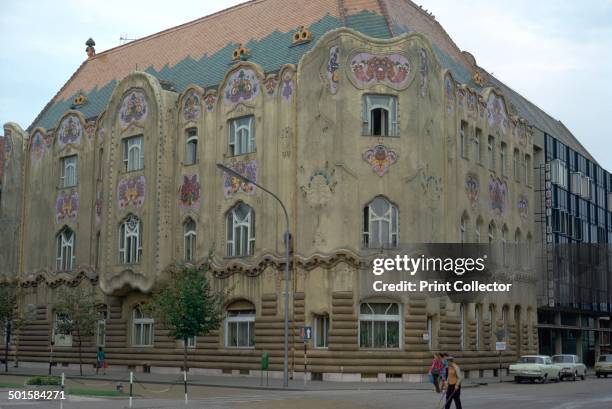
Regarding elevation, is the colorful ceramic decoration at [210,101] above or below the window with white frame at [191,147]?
above

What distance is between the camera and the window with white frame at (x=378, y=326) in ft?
144

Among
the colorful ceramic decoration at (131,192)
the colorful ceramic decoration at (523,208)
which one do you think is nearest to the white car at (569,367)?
the colorful ceramic decoration at (523,208)

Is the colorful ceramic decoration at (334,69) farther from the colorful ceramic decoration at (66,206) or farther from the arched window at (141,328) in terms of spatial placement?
the colorful ceramic decoration at (66,206)

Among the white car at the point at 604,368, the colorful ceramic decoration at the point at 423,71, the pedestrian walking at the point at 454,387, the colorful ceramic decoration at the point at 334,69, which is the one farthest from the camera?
the white car at the point at 604,368

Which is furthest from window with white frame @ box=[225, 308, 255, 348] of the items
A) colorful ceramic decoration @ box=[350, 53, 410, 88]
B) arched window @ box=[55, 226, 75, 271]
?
arched window @ box=[55, 226, 75, 271]

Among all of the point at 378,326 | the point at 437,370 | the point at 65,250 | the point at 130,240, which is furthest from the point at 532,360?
the point at 65,250

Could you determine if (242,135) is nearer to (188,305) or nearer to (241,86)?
(241,86)

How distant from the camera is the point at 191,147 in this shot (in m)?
51.0

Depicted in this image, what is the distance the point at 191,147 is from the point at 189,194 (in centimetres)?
278

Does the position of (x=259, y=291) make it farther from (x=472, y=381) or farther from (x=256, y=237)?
(x=472, y=381)

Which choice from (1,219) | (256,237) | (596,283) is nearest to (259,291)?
(256,237)

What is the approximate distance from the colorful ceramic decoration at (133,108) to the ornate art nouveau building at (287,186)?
112mm

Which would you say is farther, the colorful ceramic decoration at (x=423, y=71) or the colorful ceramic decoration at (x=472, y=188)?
the colorful ceramic decoration at (x=472, y=188)

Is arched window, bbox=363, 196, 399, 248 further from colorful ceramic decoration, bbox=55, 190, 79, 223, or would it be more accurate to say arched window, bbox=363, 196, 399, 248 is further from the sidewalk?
colorful ceramic decoration, bbox=55, 190, 79, 223
